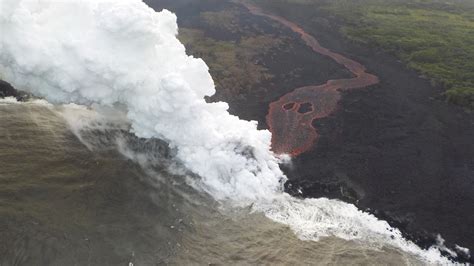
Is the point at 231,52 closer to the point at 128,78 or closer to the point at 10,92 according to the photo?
the point at 128,78

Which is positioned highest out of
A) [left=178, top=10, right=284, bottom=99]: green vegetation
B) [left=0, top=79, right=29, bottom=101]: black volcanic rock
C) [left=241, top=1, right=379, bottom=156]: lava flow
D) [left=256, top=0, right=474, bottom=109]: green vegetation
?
→ [left=0, top=79, right=29, bottom=101]: black volcanic rock

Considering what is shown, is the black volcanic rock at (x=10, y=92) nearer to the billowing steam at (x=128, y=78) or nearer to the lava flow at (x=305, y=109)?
the billowing steam at (x=128, y=78)

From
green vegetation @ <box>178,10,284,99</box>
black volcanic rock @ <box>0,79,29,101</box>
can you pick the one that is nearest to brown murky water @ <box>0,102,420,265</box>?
black volcanic rock @ <box>0,79,29,101</box>

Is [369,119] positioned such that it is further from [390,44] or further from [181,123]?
[390,44]

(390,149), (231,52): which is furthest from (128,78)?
(231,52)

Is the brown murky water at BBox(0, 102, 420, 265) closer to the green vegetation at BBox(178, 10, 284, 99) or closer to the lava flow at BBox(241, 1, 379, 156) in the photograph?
the lava flow at BBox(241, 1, 379, 156)

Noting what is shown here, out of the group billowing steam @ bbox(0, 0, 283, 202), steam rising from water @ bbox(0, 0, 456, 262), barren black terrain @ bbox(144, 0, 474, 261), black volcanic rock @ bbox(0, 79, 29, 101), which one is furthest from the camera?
black volcanic rock @ bbox(0, 79, 29, 101)
